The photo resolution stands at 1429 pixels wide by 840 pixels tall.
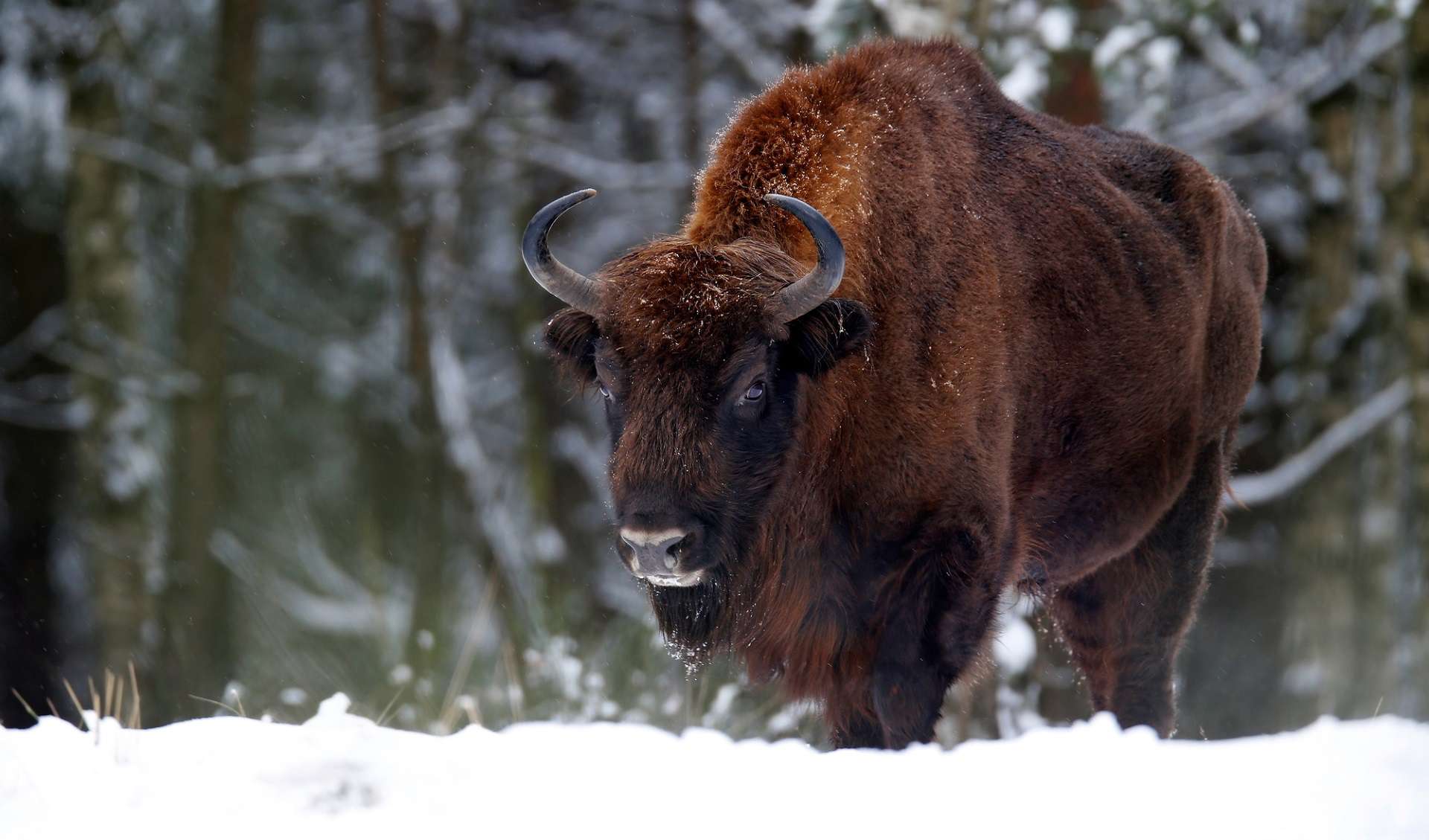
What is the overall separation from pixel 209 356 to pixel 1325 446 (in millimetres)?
8733

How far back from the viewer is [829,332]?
14.8 feet

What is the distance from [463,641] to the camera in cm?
1356

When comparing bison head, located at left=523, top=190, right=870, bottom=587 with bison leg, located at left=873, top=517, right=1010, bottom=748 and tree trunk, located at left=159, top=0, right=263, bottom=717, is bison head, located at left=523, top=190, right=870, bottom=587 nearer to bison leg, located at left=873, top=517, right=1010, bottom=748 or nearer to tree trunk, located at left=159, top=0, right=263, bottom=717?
bison leg, located at left=873, top=517, right=1010, bottom=748

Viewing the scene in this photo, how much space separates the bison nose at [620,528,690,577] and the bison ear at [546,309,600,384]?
0.79 meters

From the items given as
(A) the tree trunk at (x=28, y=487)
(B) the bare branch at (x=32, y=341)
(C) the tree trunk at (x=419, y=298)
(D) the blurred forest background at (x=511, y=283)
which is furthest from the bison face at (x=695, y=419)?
(C) the tree trunk at (x=419, y=298)

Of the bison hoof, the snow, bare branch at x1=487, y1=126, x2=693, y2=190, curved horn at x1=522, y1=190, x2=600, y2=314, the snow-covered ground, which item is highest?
the snow

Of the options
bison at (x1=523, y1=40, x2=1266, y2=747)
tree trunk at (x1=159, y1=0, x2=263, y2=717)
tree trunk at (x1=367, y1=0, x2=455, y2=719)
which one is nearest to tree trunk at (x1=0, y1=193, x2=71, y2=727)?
tree trunk at (x1=159, y1=0, x2=263, y2=717)

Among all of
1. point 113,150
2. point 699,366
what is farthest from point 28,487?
point 699,366

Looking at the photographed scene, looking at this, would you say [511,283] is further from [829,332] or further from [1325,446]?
[829,332]

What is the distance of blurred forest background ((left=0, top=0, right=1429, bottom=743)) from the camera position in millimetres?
9570

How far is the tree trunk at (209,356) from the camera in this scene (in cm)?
1147

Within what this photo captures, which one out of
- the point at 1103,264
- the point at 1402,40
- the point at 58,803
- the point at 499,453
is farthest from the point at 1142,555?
the point at 499,453

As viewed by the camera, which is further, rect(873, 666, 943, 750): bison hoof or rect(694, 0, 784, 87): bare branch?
rect(694, 0, 784, 87): bare branch

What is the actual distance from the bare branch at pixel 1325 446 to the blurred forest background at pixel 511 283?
45 mm
